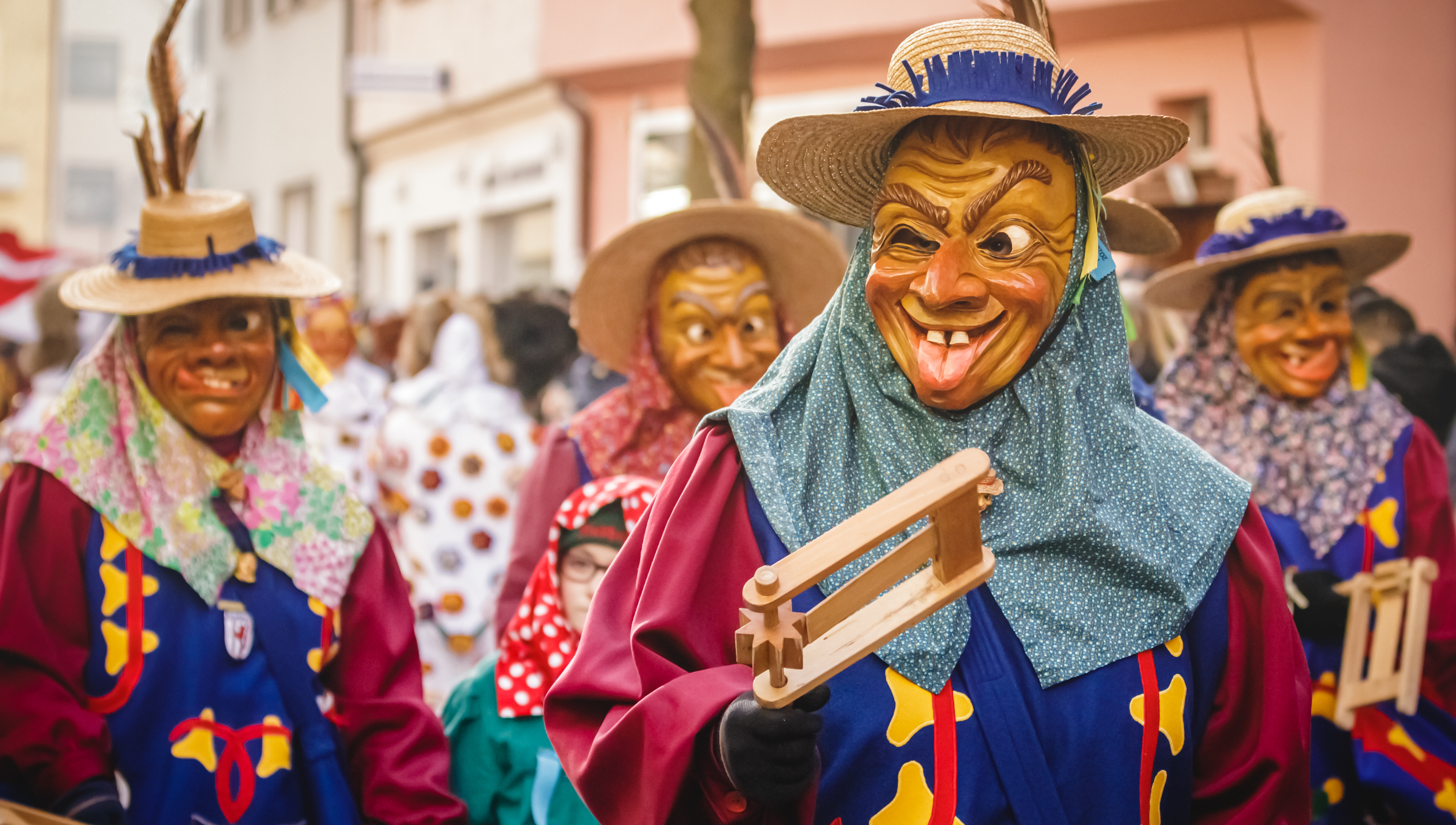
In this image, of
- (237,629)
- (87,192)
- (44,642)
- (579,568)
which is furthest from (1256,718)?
(87,192)

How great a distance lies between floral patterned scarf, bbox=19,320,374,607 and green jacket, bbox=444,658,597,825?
0.46 metres

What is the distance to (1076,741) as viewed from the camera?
2012mm

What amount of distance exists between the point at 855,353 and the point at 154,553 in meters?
1.73

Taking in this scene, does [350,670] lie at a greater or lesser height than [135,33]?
lesser

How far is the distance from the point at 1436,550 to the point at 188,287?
3442 mm

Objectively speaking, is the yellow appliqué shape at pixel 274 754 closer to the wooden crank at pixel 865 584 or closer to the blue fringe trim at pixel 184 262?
the blue fringe trim at pixel 184 262

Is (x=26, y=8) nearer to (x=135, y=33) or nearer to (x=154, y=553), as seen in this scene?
(x=135, y=33)

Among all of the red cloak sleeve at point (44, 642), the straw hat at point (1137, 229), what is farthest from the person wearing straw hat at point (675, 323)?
the red cloak sleeve at point (44, 642)

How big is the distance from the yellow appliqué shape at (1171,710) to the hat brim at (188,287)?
88.1 inches

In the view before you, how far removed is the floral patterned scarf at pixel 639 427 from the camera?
416 centimetres

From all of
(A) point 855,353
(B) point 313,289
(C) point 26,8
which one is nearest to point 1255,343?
(A) point 855,353

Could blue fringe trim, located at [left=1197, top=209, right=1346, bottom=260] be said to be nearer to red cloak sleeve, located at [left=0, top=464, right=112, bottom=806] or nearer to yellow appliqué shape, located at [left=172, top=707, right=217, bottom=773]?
yellow appliqué shape, located at [left=172, top=707, right=217, bottom=773]

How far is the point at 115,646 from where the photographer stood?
9.67 ft

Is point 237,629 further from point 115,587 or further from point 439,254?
point 439,254
